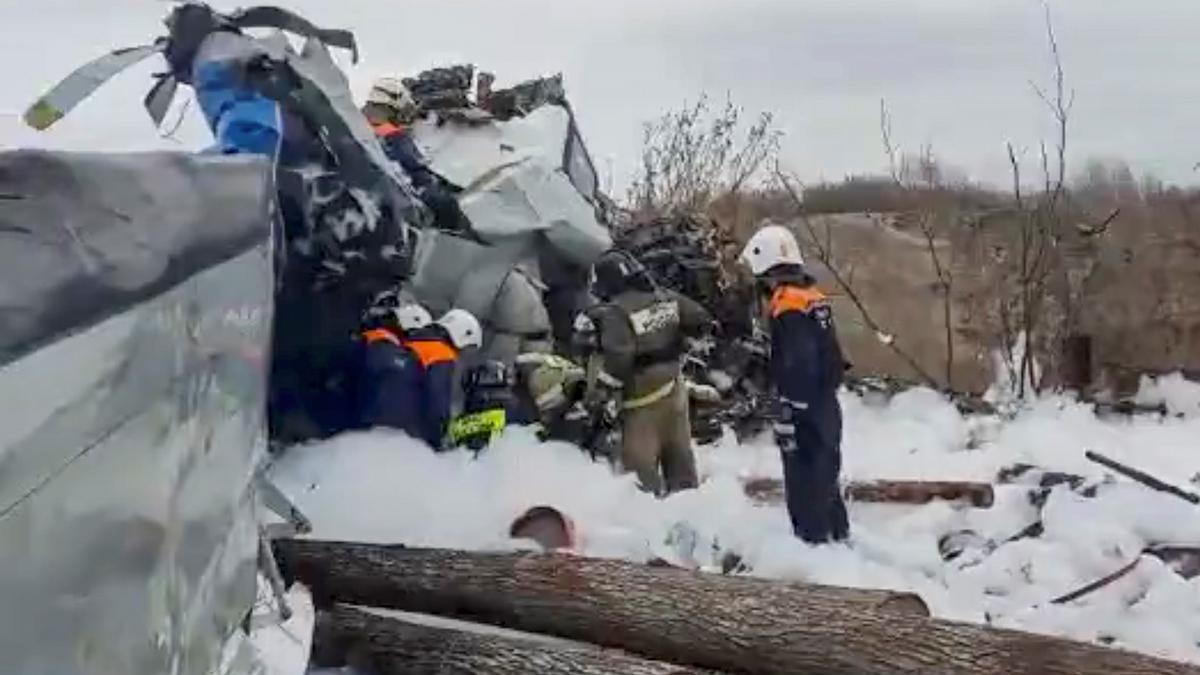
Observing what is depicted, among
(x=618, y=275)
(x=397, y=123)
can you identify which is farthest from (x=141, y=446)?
(x=397, y=123)

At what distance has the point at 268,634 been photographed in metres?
3.60

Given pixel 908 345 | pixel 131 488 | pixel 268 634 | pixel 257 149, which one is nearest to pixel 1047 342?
pixel 908 345

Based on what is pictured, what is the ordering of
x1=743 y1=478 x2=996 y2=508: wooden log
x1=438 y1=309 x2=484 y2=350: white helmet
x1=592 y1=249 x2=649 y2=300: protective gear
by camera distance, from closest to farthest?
x1=438 y1=309 x2=484 y2=350: white helmet → x1=592 y1=249 x2=649 y2=300: protective gear → x1=743 y1=478 x2=996 y2=508: wooden log

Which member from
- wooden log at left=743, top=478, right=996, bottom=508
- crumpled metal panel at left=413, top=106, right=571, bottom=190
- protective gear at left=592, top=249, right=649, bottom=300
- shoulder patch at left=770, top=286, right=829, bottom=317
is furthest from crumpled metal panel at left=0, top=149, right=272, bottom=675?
crumpled metal panel at left=413, top=106, right=571, bottom=190

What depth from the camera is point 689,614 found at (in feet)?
17.3

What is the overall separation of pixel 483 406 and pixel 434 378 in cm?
80

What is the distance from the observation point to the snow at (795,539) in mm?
6738

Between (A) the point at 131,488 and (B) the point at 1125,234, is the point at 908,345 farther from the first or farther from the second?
(A) the point at 131,488

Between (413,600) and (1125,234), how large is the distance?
1202cm

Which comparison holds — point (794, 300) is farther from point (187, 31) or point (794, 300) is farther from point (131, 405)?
point (131, 405)

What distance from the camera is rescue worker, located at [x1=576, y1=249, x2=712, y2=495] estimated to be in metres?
8.30

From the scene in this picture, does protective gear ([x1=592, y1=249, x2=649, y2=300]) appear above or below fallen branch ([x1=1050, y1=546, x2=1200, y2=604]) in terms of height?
above

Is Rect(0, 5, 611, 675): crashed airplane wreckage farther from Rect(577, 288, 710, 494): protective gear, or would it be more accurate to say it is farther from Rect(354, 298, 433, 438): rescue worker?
Rect(577, 288, 710, 494): protective gear

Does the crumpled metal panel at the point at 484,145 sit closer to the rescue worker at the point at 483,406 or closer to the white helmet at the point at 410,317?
the rescue worker at the point at 483,406
